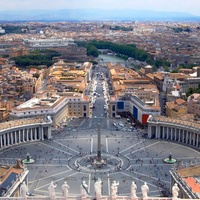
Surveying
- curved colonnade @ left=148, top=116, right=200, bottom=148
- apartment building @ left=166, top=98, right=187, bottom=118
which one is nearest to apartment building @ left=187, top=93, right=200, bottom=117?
apartment building @ left=166, top=98, right=187, bottom=118

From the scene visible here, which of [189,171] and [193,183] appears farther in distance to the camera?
[189,171]

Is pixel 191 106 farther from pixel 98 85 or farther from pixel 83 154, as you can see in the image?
pixel 98 85

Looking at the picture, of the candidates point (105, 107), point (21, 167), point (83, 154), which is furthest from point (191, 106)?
point (21, 167)

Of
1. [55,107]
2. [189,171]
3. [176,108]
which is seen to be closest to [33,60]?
[55,107]

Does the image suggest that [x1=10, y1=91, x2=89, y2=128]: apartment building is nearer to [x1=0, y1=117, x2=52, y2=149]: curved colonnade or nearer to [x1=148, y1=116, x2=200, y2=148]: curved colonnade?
[x1=0, y1=117, x2=52, y2=149]: curved colonnade

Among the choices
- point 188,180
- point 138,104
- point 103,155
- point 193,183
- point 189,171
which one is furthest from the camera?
point 138,104

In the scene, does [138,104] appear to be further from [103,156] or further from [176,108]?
[103,156]
